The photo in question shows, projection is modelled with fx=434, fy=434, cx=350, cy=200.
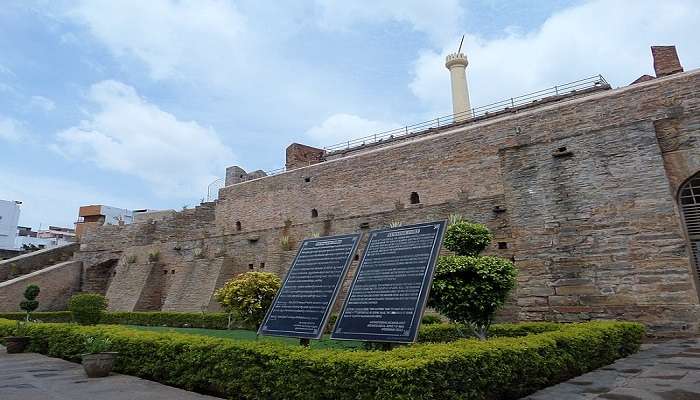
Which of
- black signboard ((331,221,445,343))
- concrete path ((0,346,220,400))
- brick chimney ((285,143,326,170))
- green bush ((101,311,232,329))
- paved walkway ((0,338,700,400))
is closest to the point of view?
paved walkway ((0,338,700,400))

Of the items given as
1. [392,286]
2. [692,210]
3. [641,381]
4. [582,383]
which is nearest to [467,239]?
[392,286]

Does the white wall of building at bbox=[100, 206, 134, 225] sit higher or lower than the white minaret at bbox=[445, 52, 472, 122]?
lower

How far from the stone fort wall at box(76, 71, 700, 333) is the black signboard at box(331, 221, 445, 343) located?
520 centimetres

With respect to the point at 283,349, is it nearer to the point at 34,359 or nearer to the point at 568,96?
the point at 34,359

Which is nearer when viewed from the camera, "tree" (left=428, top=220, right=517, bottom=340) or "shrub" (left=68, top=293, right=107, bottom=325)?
"tree" (left=428, top=220, right=517, bottom=340)

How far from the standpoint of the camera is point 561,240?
32.2 ft

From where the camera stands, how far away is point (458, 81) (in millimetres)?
34719

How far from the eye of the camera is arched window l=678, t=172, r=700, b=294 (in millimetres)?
9320

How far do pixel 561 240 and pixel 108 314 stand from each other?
18873 millimetres

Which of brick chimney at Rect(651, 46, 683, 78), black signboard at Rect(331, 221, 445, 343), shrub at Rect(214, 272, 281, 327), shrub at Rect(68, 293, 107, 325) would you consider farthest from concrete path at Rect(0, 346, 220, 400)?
brick chimney at Rect(651, 46, 683, 78)

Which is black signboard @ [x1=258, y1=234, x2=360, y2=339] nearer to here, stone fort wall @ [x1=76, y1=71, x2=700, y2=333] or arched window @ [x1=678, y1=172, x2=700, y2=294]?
stone fort wall @ [x1=76, y1=71, x2=700, y2=333]

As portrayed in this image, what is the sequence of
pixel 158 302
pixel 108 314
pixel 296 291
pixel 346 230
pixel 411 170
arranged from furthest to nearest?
pixel 158 302, pixel 411 170, pixel 108 314, pixel 346 230, pixel 296 291

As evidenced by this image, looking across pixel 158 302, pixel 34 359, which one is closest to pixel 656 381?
pixel 34 359

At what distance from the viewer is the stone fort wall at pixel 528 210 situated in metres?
9.00
